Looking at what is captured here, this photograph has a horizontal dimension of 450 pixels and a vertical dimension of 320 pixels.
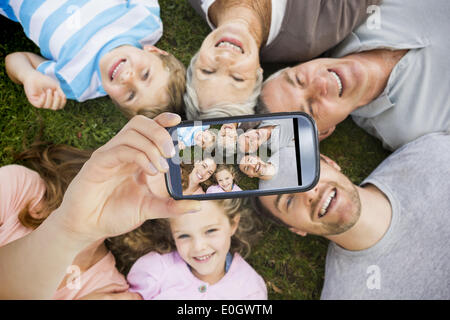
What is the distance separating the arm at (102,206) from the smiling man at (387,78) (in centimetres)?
85

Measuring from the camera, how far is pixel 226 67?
167 cm

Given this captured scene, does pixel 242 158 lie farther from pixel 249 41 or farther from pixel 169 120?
pixel 249 41

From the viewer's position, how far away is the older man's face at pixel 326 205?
5.74 ft

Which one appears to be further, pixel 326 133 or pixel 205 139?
pixel 326 133

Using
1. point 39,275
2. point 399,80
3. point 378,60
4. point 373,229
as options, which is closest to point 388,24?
point 378,60

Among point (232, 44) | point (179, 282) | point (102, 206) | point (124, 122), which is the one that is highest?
point (232, 44)

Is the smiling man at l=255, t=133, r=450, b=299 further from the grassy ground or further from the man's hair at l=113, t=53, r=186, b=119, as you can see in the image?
the man's hair at l=113, t=53, r=186, b=119

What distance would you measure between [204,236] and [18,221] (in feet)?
3.35

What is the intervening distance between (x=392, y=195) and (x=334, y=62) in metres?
0.81

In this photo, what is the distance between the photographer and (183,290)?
6.56ft

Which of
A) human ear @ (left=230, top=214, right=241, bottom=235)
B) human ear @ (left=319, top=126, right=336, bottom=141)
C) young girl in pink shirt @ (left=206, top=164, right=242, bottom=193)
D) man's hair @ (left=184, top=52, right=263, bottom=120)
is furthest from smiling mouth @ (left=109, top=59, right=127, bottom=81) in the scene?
human ear @ (left=319, top=126, right=336, bottom=141)

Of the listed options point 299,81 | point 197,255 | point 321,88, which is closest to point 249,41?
point 299,81

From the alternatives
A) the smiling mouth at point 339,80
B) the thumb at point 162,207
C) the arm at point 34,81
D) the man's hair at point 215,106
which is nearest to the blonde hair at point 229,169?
the thumb at point 162,207

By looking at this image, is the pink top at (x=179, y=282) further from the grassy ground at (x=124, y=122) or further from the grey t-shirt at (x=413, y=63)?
the grey t-shirt at (x=413, y=63)
